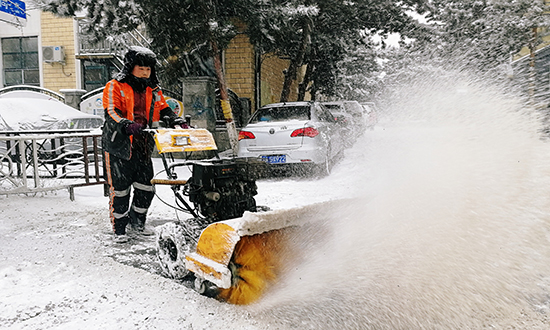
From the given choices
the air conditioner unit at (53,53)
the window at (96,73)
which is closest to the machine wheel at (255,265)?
the window at (96,73)

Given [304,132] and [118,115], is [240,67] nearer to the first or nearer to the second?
[304,132]

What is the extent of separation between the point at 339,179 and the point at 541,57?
9738 mm

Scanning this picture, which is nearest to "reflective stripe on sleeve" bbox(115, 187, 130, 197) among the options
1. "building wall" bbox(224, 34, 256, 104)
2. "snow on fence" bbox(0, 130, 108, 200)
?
"snow on fence" bbox(0, 130, 108, 200)

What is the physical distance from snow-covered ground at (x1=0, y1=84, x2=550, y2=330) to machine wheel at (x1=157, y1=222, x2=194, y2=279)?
121 millimetres

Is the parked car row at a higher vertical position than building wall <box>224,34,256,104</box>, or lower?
lower

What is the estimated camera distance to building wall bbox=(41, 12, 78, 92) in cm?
2134

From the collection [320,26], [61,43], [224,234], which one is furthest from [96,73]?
[224,234]

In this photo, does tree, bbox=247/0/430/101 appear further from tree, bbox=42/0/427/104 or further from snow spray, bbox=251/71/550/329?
snow spray, bbox=251/71/550/329

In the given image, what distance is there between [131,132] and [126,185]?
2.61 ft

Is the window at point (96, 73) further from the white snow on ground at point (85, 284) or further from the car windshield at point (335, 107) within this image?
the white snow on ground at point (85, 284)

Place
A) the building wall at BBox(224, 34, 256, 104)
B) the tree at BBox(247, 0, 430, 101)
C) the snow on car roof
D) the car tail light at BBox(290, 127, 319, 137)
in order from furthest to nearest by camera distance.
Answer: the building wall at BBox(224, 34, 256, 104) < the snow on car roof < the tree at BBox(247, 0, 430, 101) < the car tail light at BBox(290, 127, 319, 137)

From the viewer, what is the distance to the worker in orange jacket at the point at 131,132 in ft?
14.0

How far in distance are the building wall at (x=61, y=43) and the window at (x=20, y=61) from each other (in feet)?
3.89

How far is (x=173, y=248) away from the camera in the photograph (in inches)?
141
